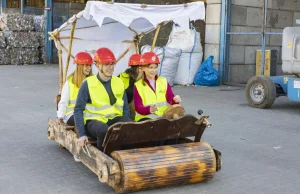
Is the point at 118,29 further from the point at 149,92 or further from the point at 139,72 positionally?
the point at 149,92

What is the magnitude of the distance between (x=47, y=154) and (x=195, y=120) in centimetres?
231

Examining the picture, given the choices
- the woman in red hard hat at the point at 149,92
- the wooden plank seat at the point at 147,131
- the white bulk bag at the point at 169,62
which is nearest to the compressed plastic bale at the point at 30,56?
the white bulk bag at the point at 169,62

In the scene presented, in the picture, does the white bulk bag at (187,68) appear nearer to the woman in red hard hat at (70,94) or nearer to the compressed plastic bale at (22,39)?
the woman in red hard hat at (70,94)

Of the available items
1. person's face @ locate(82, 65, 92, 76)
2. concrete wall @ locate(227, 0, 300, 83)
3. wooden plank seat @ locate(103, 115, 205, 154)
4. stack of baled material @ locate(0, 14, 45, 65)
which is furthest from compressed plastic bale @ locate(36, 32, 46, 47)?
wooden plank seat @ locate(103, 115, 205, 154)

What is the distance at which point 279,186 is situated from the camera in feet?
17.4

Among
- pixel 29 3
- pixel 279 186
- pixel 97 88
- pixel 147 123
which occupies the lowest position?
pixel 279 186

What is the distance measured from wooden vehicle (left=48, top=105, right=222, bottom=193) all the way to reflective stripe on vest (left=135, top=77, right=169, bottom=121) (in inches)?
16.7

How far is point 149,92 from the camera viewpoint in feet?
19.4

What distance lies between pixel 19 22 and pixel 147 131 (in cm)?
1834

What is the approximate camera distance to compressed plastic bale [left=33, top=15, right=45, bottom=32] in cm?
2286

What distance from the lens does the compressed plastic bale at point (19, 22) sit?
2176 cm

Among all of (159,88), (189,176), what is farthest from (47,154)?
(189,176)

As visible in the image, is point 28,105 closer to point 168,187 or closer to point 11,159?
point 11,159

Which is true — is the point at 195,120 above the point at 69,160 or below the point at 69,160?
above
